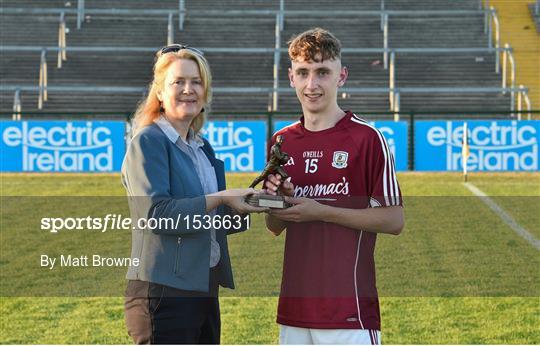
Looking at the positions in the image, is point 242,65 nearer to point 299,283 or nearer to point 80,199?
point 80,199

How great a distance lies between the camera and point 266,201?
3816 mm

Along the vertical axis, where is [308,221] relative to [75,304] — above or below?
above

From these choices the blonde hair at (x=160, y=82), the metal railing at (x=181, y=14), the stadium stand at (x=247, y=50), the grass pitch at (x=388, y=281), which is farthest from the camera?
the metal railing at (x=181, y=14)

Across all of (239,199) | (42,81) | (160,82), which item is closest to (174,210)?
(239,199)

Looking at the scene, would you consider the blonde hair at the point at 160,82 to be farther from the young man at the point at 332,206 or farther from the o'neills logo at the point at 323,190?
the o'neills logo at the point at 323,190

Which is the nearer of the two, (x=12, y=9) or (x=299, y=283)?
(x=299, y=283)

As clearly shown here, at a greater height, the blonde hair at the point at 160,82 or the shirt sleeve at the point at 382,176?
the blonde hair at the point at 160,82

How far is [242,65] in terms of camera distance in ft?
99.2

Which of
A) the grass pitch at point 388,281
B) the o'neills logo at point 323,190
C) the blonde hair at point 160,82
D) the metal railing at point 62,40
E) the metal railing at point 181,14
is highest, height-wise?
the metal railing at point 181,14

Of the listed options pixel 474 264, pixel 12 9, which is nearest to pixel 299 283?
pixel 474 264

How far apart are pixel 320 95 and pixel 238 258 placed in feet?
23.6

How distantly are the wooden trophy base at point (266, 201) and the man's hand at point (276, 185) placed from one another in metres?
0.03

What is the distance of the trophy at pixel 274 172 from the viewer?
12.5 ft

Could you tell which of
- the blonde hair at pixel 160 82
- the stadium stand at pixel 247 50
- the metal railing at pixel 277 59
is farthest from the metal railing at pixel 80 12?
the blonde hair at pixel 160 82
